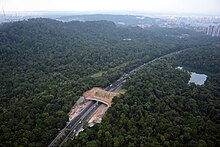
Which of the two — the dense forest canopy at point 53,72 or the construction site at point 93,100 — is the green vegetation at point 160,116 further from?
the construction site at point 93,100

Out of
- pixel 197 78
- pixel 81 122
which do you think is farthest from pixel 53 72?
pixel 197 78

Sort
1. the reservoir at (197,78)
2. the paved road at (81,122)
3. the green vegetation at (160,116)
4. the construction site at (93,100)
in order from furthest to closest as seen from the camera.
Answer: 1. the reservoir at (197,78)
2. the construction site at (93,100)
3. the paved road at (81,122)
4. the green vegetation at (160,116)

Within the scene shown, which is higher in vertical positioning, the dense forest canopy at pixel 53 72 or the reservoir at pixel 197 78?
the dense forest canopy at pixel 53 72

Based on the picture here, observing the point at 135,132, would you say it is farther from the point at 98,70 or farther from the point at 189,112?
the point at 98,70

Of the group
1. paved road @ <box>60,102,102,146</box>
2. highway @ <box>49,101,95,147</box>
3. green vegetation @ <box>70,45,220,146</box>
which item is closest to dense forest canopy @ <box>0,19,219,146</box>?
green vegetation @ <box>70,45,220,146</box>

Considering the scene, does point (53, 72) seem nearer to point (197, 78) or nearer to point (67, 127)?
point (67, 127)

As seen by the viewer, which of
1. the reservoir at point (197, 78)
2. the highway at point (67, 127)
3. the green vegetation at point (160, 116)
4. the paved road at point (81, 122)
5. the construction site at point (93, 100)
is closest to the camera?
the green vegetation at point (160, 116)

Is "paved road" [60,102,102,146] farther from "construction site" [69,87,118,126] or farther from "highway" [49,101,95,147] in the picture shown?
"highway" [49,101,95,147]

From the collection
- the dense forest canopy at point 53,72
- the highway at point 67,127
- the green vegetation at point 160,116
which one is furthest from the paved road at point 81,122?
the green vegetation at point 160,116
